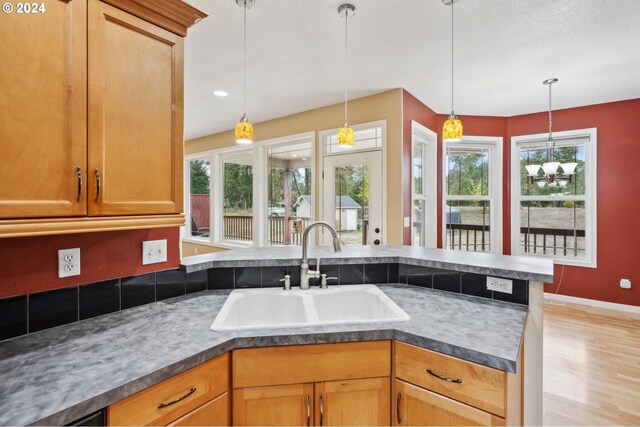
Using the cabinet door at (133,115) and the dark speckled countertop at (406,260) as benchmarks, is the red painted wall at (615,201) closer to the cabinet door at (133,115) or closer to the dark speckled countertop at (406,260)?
the dark speckled countertop at (406,260)

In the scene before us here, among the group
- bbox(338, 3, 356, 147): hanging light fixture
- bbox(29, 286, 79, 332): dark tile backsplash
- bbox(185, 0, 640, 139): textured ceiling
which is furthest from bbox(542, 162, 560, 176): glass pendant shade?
bbox(29, 286, 79, 332): dark tile backsplash

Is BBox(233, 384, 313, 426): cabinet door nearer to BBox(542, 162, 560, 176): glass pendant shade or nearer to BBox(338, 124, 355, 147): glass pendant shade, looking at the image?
BBox(338, 124, 355, 147): glass pendant shade

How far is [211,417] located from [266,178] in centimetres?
412

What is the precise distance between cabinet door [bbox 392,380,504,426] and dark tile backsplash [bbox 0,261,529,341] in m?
0.67

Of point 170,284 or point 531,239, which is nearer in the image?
point 170,284

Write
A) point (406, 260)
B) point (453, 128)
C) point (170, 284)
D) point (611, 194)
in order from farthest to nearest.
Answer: point (611, 194) → point (453, 128) → point (406, 260) → point (170, 284)

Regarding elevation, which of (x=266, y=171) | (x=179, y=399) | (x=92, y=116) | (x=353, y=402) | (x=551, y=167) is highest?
(x=266, y=171)

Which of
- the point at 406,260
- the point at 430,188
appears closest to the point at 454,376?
the point at 406,260

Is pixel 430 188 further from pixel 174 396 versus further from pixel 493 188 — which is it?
pixel 174 396

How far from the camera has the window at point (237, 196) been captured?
209 inches

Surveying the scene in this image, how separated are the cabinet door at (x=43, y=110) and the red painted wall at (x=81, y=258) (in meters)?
0.32

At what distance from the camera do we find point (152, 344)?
43.7 inches

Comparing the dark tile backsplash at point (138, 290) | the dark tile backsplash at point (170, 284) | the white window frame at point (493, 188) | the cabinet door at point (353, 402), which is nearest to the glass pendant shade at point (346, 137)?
the dark tile backsplash at point (170, 284)

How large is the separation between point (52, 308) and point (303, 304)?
1052 millimetres
